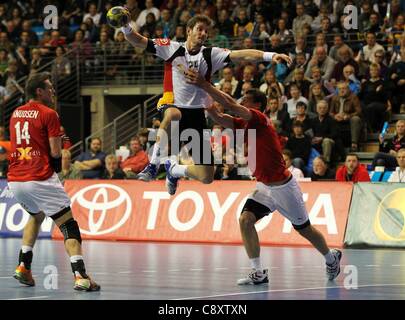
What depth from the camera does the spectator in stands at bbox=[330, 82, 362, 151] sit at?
23.9 m

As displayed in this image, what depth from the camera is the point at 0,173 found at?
2619cm

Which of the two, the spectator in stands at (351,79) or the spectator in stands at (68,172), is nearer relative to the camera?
the spectator in stands at (68,172)

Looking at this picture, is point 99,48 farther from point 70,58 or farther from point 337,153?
point 337,153

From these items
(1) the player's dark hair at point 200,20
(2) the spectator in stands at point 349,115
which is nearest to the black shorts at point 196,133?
(1) the player's dark hair at point 200,20

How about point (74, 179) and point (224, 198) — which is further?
point (74, 179)

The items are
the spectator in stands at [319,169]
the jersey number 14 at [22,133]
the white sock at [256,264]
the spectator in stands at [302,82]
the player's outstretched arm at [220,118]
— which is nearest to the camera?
the jersey number 14 at [22,133]

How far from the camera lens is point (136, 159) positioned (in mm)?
25000

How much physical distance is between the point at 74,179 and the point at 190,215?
11.7 ft

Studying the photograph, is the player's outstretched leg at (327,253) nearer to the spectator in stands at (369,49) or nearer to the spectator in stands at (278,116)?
the spectator in stands at (278,116)

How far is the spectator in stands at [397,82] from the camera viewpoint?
2412 centimetres

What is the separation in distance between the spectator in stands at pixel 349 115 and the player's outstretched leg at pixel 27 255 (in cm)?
1209

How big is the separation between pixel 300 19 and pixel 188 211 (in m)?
8.00
